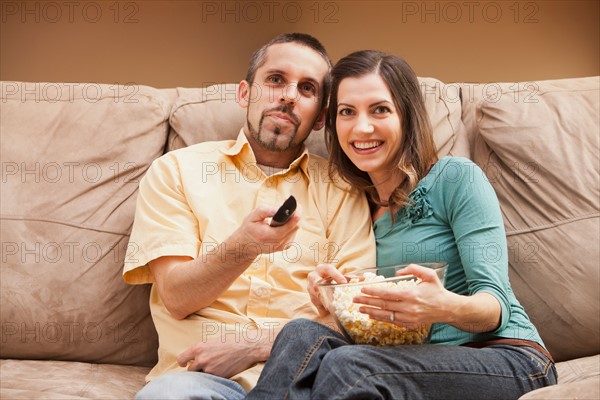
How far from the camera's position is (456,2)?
318 centimetres

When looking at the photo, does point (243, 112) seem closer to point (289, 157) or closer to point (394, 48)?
point (289, 157)

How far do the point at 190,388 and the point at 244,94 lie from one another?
0.88 meters

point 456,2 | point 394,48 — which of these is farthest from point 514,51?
point 394,48

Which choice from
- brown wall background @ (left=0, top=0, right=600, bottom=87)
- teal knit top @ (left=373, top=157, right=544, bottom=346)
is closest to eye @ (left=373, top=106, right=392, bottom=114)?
teal knit top @ (left=373, top=157, right=544, bottom=346)

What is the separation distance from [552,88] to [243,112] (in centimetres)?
85

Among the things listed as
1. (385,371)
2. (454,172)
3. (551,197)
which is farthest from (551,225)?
(385,371)

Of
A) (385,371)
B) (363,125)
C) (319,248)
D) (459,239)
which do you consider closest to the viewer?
(385,371)

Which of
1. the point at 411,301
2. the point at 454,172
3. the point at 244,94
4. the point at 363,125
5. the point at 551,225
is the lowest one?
the point at 411,301

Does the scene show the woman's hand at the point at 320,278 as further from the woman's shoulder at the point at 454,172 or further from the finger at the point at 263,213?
the woman's shoulder at the point at 454,172

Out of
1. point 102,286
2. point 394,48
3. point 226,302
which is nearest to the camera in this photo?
point 226,302

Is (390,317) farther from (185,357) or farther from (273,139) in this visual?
(273,139)

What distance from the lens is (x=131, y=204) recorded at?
1910 millimetres

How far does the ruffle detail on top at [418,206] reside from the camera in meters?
1.60

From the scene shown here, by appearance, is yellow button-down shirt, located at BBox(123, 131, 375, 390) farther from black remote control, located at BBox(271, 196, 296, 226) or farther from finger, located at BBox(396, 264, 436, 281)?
finger, located at BBox(396, 264, 436, 281)
